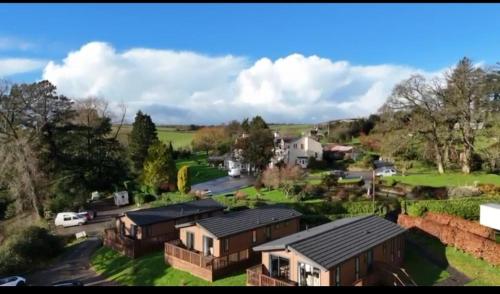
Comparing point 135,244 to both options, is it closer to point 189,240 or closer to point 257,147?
point 189,240

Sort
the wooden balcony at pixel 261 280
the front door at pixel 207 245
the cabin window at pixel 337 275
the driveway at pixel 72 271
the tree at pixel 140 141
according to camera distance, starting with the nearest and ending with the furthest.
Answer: the cabin window at pixel 337 275 < the wooden balcony at pixel 261 280 < the front door at pixel 207 245 < the driveway at pixel 72 271 < the tree at pixel 140 141

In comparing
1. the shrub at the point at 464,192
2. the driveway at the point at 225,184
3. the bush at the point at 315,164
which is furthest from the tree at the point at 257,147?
the shrub at the point at 464,192

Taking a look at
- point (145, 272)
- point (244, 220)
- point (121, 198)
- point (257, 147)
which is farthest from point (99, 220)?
point (257, 147)

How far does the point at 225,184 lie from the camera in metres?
58.4

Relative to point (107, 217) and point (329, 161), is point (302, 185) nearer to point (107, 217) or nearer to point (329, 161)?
point (107, 217)

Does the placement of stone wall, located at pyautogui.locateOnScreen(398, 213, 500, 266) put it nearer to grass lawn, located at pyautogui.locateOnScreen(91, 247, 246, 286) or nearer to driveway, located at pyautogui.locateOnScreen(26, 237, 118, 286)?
grass lawn, located at pyautogui.locateOnScreen(91, 247, 246, 286)

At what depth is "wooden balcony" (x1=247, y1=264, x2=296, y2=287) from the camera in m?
19.2

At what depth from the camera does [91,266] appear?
93.9ft

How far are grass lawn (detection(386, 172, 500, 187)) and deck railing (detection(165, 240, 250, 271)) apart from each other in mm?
27304

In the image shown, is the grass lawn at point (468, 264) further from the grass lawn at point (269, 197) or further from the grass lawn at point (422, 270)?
the grass lawn at point (269, 197)

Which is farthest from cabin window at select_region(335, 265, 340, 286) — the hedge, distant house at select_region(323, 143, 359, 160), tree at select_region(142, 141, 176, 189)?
distant house at select_region(323, 143, 359, 160)

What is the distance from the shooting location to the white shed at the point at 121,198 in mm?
48094

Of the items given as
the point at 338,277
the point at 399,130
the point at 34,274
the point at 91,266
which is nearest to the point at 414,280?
the point at 338,277

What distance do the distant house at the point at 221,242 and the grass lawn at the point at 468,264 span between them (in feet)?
32.2
